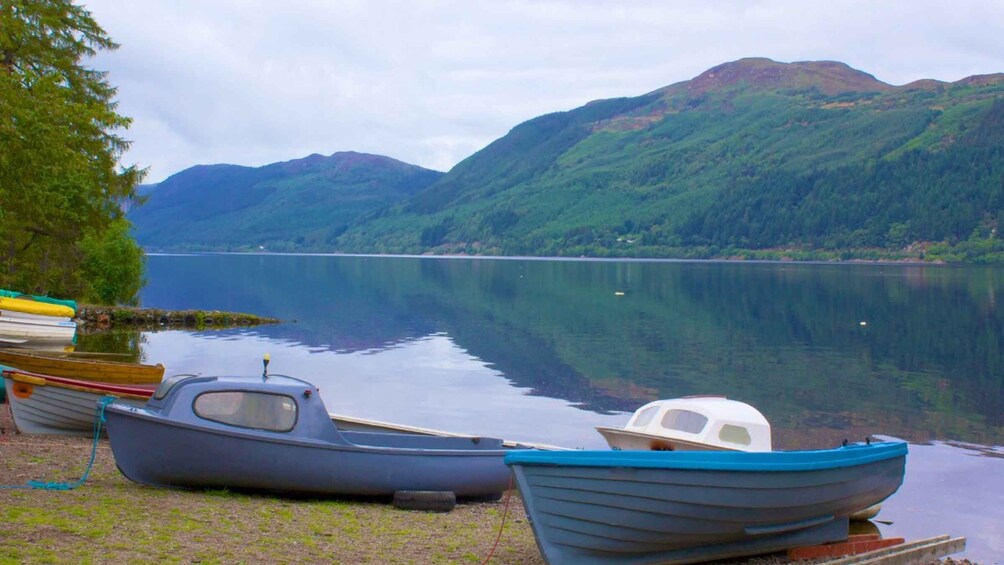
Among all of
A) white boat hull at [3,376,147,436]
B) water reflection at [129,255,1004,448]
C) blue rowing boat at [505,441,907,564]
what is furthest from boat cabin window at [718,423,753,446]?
white boat hull at [3,376,147,436]

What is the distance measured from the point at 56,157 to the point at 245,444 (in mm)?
16444

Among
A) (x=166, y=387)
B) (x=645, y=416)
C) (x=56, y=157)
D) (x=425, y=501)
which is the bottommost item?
(x=425, y=501)

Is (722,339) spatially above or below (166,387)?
below

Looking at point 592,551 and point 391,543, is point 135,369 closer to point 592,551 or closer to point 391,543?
point 391,543

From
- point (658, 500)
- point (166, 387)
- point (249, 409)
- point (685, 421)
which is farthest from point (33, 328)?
point (658, 500)

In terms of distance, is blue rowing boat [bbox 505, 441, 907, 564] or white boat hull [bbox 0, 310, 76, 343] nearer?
blue rowing boat [bbox 505, 441, 907, 564]

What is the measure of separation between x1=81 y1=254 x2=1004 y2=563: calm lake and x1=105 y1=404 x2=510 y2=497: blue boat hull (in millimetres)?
8422

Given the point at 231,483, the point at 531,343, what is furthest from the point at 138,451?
the point at 531,343

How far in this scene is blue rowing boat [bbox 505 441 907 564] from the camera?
11312 millimetres

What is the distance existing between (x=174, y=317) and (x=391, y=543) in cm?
4983

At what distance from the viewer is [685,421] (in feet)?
57.3

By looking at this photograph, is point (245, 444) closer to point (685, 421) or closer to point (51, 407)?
point (51, 407)

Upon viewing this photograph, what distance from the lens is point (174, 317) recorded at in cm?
5906

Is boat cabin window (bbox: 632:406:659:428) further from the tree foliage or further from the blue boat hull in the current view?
the tree foliage
